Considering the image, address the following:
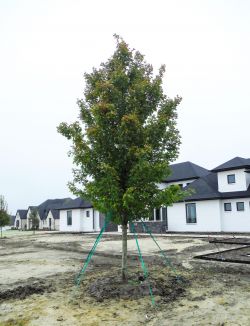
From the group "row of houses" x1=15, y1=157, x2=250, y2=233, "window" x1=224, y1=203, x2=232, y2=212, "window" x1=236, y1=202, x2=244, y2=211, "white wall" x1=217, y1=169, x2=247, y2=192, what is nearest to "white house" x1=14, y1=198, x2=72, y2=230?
"row of houses" x1=15, y1=157, x2=250, y2=233

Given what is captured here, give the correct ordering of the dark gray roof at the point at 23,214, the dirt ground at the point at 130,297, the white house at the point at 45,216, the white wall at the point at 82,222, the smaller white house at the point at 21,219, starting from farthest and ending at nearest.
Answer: the dark gray roof at the point at 23,214
the smaller white house at the point at 21,219
the white house at the point at 45,216
the white wall at the point at 82,222
the dirt ground at the point at 130,297

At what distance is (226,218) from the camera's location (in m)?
31.2

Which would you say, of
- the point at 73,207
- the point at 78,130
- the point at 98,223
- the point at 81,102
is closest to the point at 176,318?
the point at 78,130

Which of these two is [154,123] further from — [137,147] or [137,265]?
[137,265]

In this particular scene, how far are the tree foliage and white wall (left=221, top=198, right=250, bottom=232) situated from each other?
71.6 ft

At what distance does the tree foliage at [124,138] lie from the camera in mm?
9352

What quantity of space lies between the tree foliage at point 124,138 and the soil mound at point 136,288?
6.12 ft

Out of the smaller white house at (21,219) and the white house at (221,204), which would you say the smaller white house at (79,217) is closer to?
the white house at (221,204)

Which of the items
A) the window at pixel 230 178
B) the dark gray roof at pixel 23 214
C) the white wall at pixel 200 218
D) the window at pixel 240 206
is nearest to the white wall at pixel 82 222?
the white wall at pixel 200 218

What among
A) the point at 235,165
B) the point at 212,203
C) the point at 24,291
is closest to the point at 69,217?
the point at 212,203

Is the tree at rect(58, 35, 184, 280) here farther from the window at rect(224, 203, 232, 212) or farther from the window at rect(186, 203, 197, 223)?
the window at rect(186, 203, 197, 223)

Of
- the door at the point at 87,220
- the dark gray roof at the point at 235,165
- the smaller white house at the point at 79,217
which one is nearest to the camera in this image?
the dark gray roof at the point at 235,165

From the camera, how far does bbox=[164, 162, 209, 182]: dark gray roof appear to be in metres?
38.8

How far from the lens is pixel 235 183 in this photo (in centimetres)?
3142
